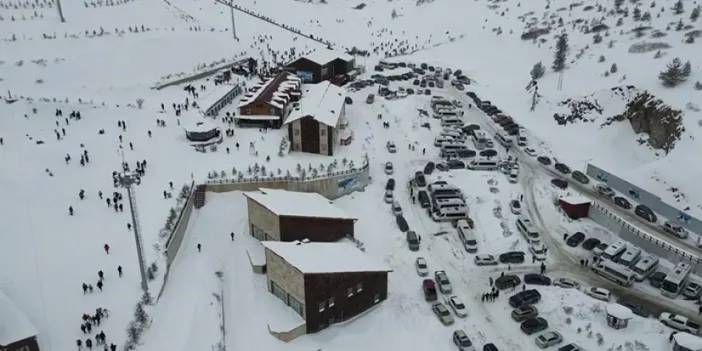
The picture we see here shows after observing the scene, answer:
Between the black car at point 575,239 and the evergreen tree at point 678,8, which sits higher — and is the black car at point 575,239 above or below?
below

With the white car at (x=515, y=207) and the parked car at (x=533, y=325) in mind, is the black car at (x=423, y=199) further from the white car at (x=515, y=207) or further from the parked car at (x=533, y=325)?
the parked car at (x=533, y=325)

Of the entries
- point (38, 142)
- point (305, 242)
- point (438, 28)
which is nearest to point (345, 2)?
point (438, 28)

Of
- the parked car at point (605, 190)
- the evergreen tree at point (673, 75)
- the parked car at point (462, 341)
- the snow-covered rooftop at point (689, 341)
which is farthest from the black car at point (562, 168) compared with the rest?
the parked car at point (462, 341)

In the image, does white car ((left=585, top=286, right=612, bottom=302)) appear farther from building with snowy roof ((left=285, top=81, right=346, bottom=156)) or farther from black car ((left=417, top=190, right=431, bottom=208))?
building with snowy roof ((left=285, top=81, right=346, bottom=156))

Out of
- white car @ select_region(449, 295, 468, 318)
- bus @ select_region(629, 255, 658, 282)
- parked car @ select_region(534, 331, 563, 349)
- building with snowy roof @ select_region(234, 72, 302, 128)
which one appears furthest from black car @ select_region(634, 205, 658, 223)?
building with snowy roof @ select_region(234, 72, 302, 128)

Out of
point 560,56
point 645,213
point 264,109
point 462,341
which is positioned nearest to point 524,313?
point 462,341

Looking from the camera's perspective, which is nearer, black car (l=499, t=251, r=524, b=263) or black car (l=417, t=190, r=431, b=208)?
black car (l=499, t=251, r=524, b=263)
